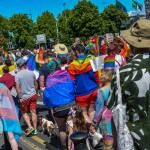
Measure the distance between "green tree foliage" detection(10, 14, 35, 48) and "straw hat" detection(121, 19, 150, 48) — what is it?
5823cm

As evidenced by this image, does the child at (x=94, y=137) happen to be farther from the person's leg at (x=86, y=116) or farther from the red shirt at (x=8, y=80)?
the red shirt at (x=8, y=80)

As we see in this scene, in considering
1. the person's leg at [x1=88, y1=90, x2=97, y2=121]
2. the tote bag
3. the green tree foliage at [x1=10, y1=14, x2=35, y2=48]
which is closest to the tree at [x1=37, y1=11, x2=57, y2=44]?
the green tree foliage at [x1=10, y1=14, x2=35, y2=48]

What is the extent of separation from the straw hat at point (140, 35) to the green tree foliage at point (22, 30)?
58.2 m

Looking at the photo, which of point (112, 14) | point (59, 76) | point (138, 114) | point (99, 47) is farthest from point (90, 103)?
point (112, 14)

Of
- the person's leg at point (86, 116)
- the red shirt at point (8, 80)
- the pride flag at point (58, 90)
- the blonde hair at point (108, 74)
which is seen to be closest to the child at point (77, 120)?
the pride flag at point (58, 90)

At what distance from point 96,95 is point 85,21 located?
51116mm

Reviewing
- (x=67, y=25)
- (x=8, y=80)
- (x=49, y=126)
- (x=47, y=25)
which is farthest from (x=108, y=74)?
(x=47, y=25)

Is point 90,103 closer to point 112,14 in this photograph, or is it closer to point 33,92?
point 33,92

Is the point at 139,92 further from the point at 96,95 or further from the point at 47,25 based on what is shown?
the point at 47,25

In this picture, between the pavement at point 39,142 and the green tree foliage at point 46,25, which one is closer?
the pavement at point 39,142

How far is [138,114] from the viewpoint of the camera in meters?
2.04

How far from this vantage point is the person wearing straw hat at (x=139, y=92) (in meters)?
2.01

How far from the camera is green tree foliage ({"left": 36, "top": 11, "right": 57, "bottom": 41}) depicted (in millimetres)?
64875

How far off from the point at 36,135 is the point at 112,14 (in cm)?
6284
